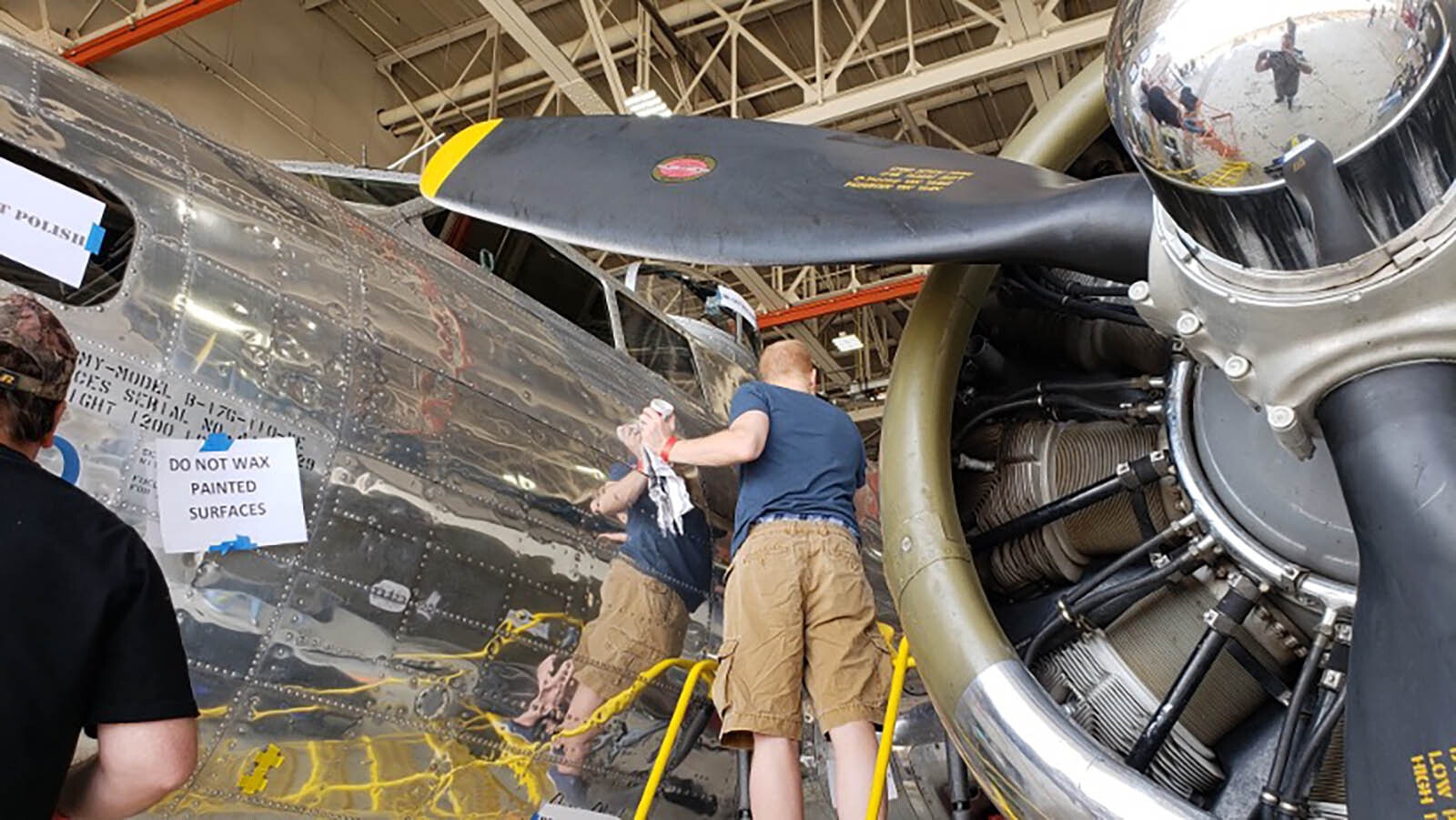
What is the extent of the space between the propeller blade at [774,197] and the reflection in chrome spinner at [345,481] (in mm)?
480

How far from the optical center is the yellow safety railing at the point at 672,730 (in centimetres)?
350

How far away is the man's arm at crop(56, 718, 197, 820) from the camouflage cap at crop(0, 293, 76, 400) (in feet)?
1.97

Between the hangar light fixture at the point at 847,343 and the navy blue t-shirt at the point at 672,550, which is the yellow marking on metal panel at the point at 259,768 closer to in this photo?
the navy blue t-shirt at the point at 672,550

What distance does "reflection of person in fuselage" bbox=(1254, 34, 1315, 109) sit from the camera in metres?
1.92

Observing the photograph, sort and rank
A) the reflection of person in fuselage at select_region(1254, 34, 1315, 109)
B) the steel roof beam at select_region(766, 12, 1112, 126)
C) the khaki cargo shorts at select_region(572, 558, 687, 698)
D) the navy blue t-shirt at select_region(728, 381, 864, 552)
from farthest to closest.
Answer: the steel roof beam at select_region(766, 12, 1112, 126)
the navy blue t-shirt at select_region(728, 381, 864, 552)
the khaki cargo shorts at select_region(572, 558, 687, 698)
the reflection of person in fuselage at select_region(1254, 34, 1315, 109)

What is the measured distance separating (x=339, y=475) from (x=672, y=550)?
53.5 inches

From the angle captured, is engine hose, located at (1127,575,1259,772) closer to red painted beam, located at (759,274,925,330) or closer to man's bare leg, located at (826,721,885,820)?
man's bare leg, located at (826,721,885,820)

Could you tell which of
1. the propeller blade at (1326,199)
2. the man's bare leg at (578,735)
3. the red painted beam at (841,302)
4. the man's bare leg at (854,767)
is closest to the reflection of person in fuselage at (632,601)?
the man's bare leg at (578,735)

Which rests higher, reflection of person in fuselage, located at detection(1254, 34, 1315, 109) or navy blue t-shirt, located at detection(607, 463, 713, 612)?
reflection of person in fuselage, located at detection(1254, 34, 1315, 109)

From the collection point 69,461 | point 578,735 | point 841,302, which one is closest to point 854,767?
point 578,735

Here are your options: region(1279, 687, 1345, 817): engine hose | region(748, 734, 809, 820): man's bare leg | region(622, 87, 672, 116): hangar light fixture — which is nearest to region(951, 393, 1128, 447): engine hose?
region(1279, 687, 1345, 817): engine hose

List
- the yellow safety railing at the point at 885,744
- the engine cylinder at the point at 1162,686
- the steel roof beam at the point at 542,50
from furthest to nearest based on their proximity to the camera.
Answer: the steel roof beam at the point at 542,50 → the yellow safety railing at the point at 885,744 → the engine cylinder at the point at 1162,686

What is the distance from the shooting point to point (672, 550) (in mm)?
4141

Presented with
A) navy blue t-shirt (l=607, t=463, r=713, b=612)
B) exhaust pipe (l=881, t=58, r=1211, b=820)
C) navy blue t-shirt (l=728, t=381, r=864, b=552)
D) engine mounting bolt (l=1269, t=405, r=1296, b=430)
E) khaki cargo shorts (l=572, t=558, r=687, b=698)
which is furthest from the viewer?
navy blue t-shirt (l=607, t=463, r=713, b=612)
